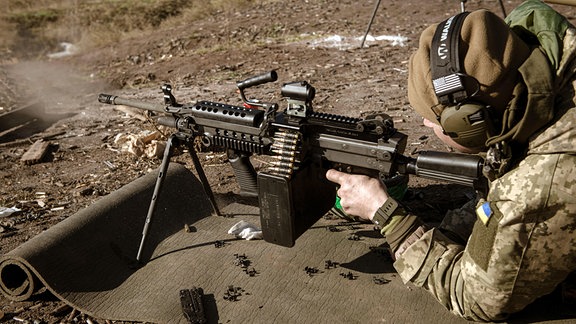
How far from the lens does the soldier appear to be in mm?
3004

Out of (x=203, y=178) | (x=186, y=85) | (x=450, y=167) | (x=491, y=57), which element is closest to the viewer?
(x=491, y=57)

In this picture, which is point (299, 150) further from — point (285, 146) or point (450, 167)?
point (450, 167)

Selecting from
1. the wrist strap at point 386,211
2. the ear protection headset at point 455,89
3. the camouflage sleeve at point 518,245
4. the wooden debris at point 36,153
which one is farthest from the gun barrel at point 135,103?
the wooden debris at point 36,153

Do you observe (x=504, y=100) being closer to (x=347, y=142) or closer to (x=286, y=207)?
(x=347, y=142)

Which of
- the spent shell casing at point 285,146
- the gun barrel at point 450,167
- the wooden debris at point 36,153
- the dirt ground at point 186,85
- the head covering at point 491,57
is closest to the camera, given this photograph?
the head covering at point 491,57

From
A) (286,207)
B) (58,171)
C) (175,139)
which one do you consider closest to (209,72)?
(58,171)

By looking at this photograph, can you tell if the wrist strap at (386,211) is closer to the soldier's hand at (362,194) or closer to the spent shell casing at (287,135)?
the soldier's hand at (362,194)

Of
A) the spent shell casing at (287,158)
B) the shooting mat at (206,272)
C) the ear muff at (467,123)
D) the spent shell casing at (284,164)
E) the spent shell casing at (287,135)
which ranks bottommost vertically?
the shooting mat at (206,272)

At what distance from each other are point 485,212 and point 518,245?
264 mm

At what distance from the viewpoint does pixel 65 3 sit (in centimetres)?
2662

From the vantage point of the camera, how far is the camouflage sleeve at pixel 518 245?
3.03 meters

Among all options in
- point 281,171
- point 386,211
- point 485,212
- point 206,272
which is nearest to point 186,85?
point 206,272

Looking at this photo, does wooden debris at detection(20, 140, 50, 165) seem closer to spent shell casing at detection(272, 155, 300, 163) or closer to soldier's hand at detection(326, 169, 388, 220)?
spent shell casing at detection(272, 155, 300, 163)

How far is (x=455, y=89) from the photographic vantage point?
300 cm
